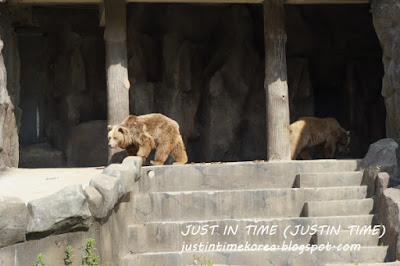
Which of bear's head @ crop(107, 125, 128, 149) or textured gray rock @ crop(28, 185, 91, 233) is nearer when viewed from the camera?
textured gray rock @ crop(28, 185, 91, 233)

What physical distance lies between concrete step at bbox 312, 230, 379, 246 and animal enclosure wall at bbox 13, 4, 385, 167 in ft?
18.6

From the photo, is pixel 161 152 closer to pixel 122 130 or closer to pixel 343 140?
pixel 122 130

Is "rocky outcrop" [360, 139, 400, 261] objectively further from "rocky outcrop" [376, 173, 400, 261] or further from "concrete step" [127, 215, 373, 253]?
"concrete step" [127, 215, 373, 253]

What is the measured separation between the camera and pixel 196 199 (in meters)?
8.30

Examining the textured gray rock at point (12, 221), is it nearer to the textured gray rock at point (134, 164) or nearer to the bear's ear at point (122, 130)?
the textured gray rock at point (134, 164)

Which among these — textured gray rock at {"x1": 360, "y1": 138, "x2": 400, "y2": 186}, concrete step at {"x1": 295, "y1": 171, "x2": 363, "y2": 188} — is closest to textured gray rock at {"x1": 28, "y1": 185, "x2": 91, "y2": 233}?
concrete step at {"x1": 295, "y1": 171, "x2": 363, "y2": 188}

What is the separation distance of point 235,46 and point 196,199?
588cm

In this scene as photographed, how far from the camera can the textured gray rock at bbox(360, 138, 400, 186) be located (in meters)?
8.45

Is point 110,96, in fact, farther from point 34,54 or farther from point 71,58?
point 34,54

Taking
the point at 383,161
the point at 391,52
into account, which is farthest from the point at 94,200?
the point at 391,52

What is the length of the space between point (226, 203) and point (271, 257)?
1.06 meters

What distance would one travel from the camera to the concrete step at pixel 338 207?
820 cm

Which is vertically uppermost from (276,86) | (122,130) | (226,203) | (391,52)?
(391,52)

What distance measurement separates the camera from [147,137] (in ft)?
32.1
